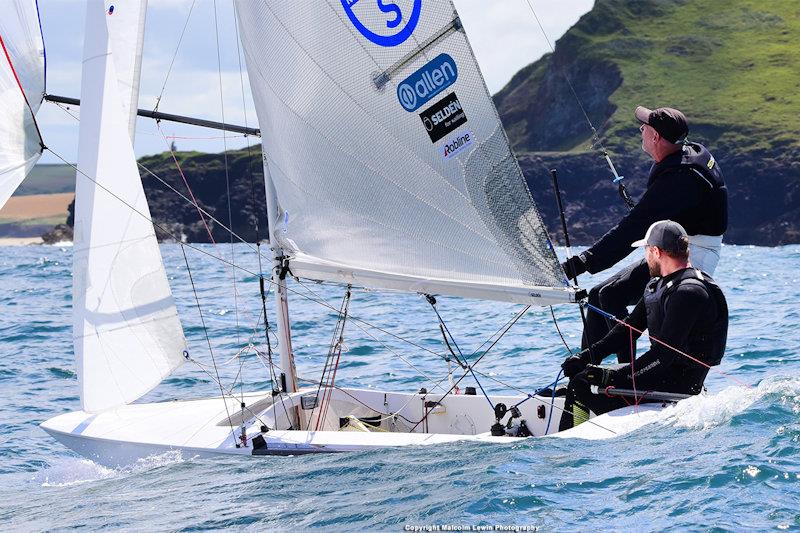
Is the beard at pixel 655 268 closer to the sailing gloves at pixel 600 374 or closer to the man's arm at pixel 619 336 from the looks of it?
the man's arm at pixel 619 336

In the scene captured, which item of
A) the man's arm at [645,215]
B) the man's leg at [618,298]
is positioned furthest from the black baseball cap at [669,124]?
the man's leg at [618,298]

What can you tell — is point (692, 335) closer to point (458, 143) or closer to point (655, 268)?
point (655, 268)

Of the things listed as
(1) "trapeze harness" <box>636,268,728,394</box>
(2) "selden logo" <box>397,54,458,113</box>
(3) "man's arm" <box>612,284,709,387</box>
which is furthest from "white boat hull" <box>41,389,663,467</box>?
(2) "selden logo" <box>397,54,458,113</box>

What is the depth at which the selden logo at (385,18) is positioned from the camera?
6.96m

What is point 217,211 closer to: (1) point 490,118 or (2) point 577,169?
(2) point 577,169

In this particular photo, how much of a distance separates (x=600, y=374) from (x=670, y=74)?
4907 inches

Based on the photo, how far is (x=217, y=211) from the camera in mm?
109000

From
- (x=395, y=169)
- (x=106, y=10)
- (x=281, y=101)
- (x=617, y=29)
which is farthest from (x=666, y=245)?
(x=617, y=29)

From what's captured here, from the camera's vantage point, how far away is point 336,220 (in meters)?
7.54

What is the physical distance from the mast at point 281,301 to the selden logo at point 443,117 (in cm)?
130

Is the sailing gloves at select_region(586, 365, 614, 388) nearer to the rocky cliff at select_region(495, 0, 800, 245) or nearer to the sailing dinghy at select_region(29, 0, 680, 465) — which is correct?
the sailing dinghy at select_region(29, 0, 680, 465)

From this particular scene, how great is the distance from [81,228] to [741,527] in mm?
5230

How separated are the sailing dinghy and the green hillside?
100m

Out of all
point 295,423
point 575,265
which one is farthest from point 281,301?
point 575,265
